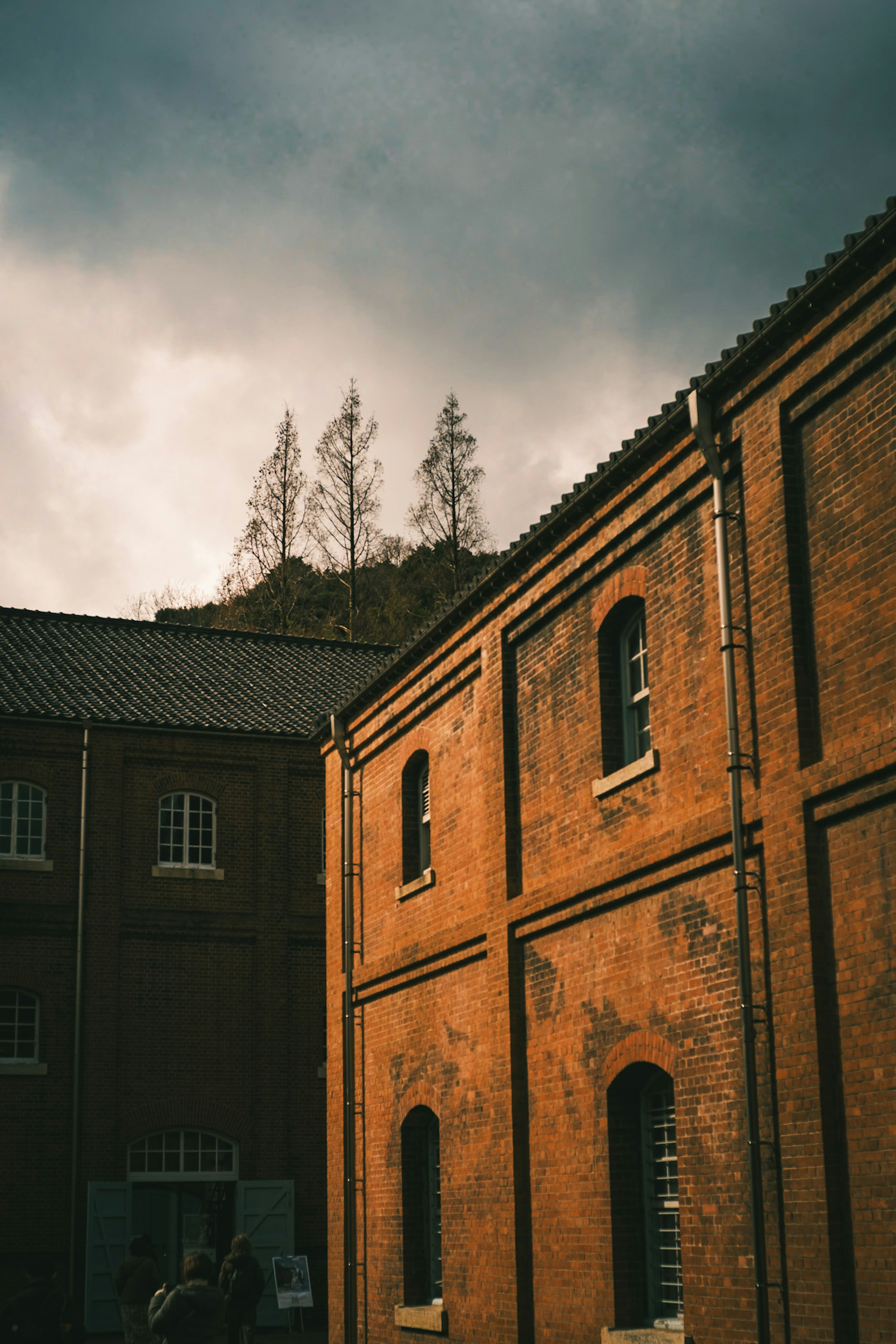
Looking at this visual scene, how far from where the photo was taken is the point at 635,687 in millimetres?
13328

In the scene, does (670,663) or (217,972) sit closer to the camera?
(670,663)

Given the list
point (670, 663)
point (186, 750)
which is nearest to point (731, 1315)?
point (670, 663)

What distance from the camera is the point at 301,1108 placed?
87.5 ft

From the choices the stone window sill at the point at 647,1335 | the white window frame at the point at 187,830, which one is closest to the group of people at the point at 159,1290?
the stone window sill at the point at 647,1335

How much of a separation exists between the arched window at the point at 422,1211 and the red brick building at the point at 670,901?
0.04 metres

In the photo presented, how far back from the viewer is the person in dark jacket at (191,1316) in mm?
9906

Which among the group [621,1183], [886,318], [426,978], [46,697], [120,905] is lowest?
[621,1183]

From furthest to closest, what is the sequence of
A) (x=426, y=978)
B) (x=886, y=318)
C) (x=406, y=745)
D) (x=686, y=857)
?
1. (x=406, y=745)
2. (x=426, y=978)
3. (x=686, y=857)
4. (x=886, y=318)

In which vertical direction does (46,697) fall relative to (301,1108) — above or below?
above

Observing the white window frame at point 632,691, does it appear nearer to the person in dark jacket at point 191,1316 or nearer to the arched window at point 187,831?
the person in dark jacket at point 191,1316

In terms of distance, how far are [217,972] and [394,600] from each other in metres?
23.8

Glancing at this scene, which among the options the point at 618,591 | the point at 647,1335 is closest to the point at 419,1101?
the point at 647,1335

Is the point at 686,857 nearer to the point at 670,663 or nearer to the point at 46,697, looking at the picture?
the point at 670,663

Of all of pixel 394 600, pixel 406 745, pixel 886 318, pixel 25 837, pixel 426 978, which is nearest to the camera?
pixel 886 318
